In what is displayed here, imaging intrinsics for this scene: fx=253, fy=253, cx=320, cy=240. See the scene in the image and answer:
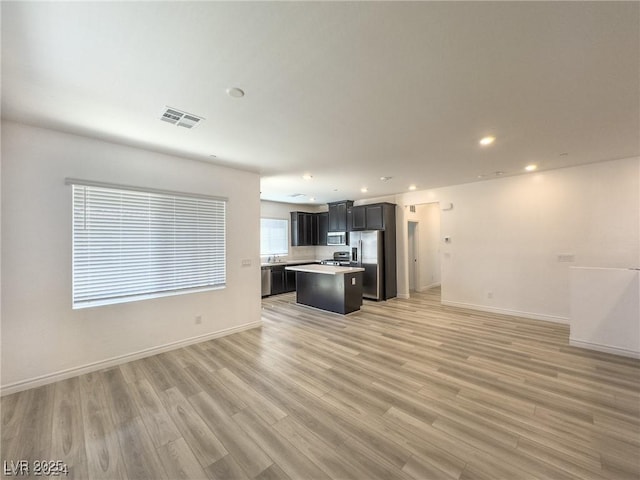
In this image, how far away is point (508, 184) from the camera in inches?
197

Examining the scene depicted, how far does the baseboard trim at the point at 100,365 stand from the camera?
2.53 meters

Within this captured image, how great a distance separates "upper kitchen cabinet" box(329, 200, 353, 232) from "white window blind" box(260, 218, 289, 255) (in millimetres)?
1474

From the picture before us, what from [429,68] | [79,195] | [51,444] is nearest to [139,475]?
[51,444]

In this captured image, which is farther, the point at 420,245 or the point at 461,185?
the point at 420,245

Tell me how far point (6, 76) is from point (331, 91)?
239cm

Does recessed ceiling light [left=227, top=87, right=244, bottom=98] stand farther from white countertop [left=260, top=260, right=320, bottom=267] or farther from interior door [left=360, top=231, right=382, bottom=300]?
white countertop [left=260, top=260, right=320, bottom=267]

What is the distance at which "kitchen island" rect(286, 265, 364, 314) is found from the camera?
17.0 ft

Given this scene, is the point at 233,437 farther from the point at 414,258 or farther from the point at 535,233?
the point at 414,258

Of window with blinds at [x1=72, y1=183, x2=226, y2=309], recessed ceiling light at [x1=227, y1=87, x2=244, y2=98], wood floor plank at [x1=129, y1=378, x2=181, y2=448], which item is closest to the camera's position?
wood floor plank at [x1=129, y1=378, x2=181, y2=448]

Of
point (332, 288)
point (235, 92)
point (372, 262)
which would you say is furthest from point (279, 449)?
point (372, 262)

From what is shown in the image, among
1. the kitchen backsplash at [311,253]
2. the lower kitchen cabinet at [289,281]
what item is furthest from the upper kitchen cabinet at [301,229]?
the lower kitchen cabinet at [289,281]

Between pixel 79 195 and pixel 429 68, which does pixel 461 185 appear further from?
pixel 79 195

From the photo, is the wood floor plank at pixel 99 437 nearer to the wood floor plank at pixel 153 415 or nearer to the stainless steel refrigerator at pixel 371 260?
the wood floor plank at pixel 153 415

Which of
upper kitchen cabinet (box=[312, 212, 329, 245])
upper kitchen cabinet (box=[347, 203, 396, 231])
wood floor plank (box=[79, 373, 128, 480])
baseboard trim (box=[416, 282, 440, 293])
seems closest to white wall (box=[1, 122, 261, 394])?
wood floor plank (box=[79, 373, 128, 480])
